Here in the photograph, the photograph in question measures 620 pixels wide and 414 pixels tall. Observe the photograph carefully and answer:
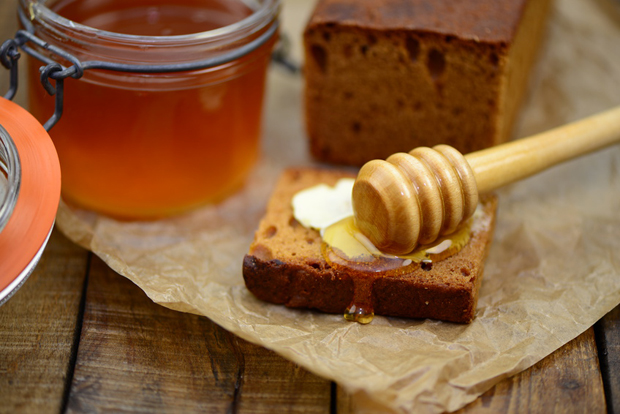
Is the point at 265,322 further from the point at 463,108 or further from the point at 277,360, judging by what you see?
the point at 463,108

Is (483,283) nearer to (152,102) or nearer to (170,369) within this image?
(170,369)

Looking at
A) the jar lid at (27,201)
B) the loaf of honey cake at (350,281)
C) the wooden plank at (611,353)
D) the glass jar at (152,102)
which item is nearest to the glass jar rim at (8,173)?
the jar lid at (27,201)

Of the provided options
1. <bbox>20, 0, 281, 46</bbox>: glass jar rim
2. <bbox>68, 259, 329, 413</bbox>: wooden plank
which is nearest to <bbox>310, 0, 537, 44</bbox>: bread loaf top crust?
<bbox>20, 0, 281, 46</bbox>: glass jar rim

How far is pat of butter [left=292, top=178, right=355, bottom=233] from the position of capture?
2.13m

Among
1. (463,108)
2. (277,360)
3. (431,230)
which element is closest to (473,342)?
(431,230)

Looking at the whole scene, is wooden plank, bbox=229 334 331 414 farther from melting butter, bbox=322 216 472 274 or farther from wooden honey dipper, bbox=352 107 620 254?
wooden honey dipper, bbox=352 107 620 254

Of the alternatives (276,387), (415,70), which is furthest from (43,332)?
(415,70)

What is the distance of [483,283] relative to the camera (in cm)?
216

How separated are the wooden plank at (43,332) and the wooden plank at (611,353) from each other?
4.80ft

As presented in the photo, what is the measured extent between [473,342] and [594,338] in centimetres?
38

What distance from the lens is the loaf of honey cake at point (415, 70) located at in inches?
90.9

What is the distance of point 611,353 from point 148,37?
5.40ft

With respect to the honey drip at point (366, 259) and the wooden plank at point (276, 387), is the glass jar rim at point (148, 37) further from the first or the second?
the wooden plank at point (276, 387)

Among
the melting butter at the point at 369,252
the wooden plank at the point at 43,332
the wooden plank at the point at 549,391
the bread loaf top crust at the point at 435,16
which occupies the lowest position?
the wooden plank at the point at 43,332
